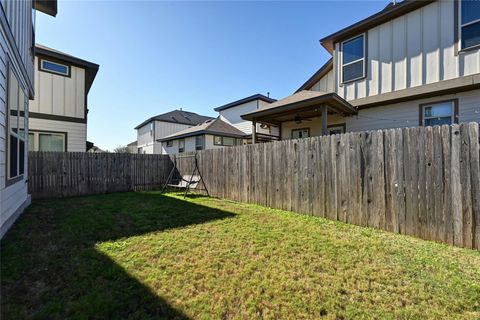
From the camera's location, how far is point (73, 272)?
8.74 ft

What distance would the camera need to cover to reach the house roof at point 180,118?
25656 mm

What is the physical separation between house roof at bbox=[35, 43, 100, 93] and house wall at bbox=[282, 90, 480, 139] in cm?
1078

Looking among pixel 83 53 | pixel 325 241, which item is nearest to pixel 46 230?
pixel 325 241

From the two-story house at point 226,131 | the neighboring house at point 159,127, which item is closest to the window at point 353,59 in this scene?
the two-story house at point 226,131

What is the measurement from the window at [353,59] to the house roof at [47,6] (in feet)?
37.5

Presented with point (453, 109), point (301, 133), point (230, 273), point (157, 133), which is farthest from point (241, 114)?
point (230, 273)

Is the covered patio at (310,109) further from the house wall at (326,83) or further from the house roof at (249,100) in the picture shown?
the house roof at (249,100)

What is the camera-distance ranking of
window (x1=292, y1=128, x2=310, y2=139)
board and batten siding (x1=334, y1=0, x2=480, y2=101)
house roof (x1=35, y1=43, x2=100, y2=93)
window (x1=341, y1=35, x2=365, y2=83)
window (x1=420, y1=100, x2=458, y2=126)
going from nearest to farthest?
board and batten siding (x1=334, y1=0, x2=480, y2=101) → window (x1=420, y1=100, x2=458, y2=126) → window (x1=341, y1=35, x2=365, y2=83) → house roof (x1=35, y1=43, x2=100, y2=93) → window (x1=292, y1=128, x2=310, y2=139)

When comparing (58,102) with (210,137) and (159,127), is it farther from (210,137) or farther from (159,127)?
(159,127)

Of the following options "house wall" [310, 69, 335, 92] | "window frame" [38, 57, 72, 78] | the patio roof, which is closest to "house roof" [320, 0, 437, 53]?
"house wall" [310, 69, 335, 92]

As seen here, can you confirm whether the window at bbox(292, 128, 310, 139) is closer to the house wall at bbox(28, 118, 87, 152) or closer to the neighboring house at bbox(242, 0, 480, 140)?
the neighboring house at bbox(242, 0, 480, 140)

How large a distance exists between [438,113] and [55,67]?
1482cm

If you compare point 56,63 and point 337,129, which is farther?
point 56,63

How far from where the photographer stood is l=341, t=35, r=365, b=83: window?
8406 mm
